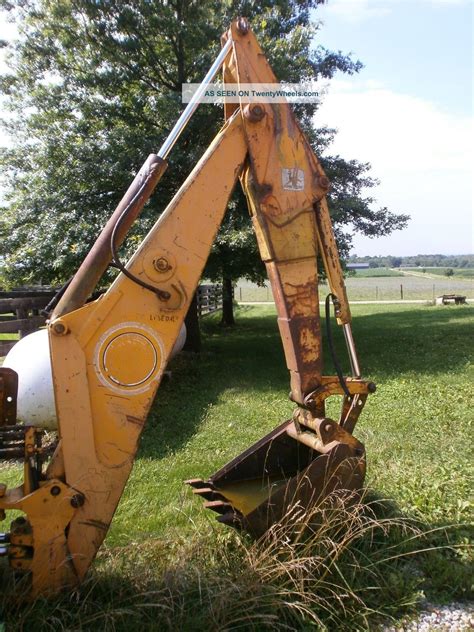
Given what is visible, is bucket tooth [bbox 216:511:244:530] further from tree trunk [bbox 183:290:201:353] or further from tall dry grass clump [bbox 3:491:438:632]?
tree trunk [bbox 183:290:201:353]

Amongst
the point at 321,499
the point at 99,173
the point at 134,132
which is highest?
the point at 134,132

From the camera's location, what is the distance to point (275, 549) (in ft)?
10.4

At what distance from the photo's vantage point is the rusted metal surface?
10.4ft

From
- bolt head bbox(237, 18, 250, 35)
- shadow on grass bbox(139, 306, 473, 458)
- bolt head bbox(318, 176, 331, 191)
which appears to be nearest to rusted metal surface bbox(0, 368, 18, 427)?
bolt head bbox(318, 176, 331, 191)

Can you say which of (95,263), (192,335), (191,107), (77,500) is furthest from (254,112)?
(192,335)

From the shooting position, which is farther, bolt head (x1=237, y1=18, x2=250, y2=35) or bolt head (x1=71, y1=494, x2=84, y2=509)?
bolt head (x1=237, y1=18, x2=250, y2=35)

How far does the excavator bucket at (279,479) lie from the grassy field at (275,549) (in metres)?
0.20

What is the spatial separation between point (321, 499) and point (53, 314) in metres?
2.00

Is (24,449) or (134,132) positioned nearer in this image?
(24,449)

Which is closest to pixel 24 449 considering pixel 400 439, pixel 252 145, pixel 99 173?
pixel 252 145

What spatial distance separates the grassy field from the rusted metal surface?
39.8 inches

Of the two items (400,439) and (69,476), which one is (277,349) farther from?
(69,476)

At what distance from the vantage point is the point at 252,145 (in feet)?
10.8

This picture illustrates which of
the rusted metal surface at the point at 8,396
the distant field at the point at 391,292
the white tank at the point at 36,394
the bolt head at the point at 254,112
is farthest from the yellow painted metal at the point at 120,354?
the distant field at the point at 391,292
